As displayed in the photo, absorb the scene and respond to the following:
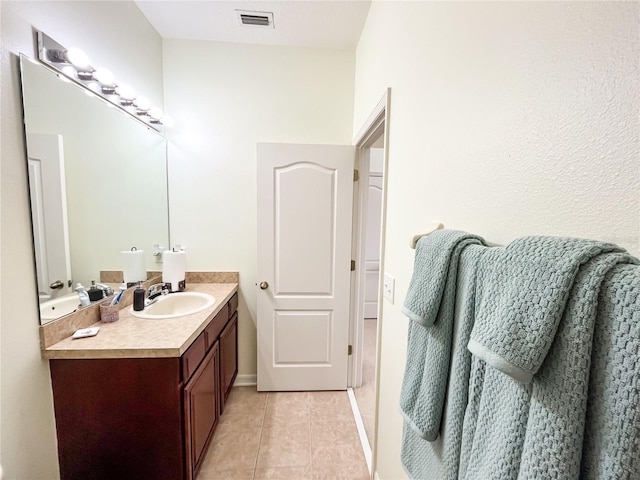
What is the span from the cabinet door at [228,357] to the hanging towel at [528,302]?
182 centimetres

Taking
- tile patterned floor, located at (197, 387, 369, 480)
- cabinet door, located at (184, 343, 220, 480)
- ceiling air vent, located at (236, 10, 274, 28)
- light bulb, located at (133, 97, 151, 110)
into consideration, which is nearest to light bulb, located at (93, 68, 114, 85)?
light bulb, located at (133, 97, 151, 110)

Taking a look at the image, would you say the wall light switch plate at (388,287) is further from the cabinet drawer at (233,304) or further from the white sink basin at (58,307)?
the white sink basin at (58,307)

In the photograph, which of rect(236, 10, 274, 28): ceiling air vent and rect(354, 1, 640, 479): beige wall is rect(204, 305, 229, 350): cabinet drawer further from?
rect(236, 10, 274, 28): ceiling air vent

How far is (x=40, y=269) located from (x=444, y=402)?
1.55 m

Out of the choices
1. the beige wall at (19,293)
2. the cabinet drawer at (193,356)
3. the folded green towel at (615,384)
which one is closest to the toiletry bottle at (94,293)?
the beige wall at (19,293)

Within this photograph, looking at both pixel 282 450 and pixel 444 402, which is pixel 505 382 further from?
pixel 282 450

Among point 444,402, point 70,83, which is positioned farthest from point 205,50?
point 444,402

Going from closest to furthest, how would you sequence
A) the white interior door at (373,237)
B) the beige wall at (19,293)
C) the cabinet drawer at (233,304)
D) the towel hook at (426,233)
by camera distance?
the towel hook at (426,233)
the beige wall at (19,293)
the cabinet drawer at (233,304)
the white interior door at (373,237)

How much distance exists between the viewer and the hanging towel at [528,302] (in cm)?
34

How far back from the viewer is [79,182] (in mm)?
1347

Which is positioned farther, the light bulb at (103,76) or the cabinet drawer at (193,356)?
the light bulb at (103,76)

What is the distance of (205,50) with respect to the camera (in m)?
2.14

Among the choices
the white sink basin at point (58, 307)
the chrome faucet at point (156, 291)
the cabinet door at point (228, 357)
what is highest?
the white sink basin at point (58, 307)

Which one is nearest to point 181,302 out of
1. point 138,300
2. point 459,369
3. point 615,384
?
point 138,300
